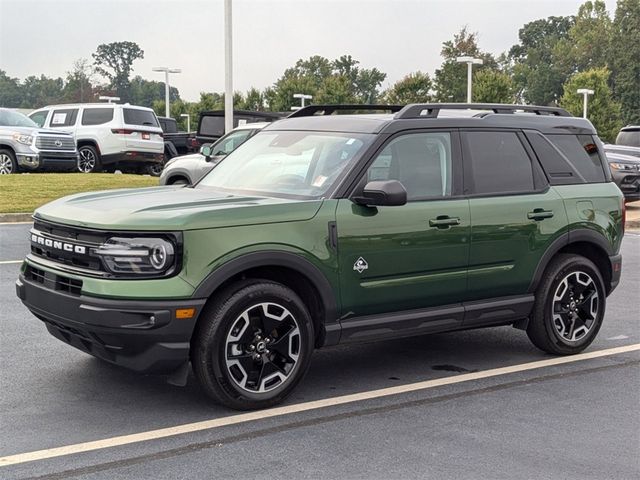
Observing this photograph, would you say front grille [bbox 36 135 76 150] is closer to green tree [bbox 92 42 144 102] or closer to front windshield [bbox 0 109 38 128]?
front windshield [bbox 0 109 38 128]

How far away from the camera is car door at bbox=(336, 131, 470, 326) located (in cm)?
534

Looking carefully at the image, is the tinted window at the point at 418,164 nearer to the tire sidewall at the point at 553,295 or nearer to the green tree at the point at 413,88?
the tire sidewall at the point at 553,295

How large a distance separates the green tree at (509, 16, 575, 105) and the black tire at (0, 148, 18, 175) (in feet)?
302

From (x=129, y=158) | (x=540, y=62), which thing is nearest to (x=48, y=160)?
(x=129, y=158)

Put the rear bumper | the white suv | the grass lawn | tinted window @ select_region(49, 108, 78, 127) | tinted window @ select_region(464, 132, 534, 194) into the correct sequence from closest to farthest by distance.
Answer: tinted window @ select_region(464, 132, 534, 194)
the grass lawn
the white suv
the rear bumper
tinted window @ select_region(49, 108, 78, 127)

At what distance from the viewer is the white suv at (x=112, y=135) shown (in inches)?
922

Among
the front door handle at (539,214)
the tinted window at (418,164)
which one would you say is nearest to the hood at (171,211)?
the tinted window at (418,164)

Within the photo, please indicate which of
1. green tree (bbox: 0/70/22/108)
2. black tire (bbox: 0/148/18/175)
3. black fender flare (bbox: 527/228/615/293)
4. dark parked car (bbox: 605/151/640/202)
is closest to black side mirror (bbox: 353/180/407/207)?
black fender flare (bbox: 527/228/615/293)

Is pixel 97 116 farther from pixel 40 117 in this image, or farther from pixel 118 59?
pixel 118 59

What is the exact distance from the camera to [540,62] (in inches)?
4781

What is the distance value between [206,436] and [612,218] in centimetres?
388

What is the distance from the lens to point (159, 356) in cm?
473

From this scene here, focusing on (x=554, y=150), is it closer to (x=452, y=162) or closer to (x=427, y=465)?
(x=452, y=162)

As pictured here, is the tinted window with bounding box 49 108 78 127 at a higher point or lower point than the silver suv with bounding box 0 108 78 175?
higher
